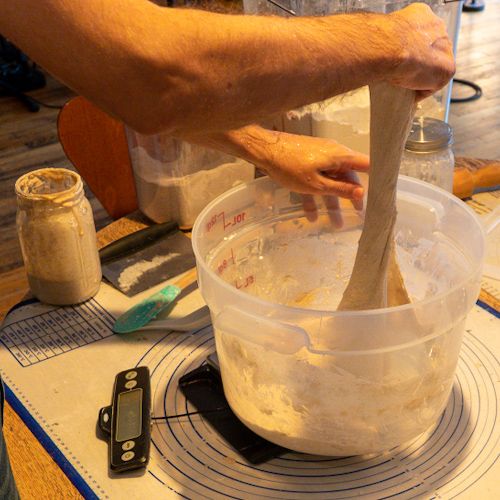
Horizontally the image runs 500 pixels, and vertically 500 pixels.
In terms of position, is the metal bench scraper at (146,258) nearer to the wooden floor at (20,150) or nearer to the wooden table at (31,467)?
the wooden table at (31,467)

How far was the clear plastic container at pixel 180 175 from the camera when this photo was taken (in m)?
1.12

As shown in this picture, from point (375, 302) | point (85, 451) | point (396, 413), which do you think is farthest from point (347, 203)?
point (85, 451)

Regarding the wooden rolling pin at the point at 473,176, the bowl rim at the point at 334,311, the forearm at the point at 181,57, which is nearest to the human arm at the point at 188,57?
the forearm at the point at 181,57

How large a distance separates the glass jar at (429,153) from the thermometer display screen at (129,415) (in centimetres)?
47

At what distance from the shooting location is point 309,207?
0.89 meters

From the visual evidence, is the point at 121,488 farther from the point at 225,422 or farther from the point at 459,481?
the point at 459,481

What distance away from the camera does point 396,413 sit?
26.5 inches

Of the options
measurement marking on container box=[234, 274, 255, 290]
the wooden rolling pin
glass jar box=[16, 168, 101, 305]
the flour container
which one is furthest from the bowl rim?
the wooden rolling pin

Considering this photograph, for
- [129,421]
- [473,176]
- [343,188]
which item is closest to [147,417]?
[129,421]

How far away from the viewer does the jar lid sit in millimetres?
979

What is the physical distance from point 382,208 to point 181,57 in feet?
0.90

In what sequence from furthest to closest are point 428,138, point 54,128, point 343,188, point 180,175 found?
point 54,128 < point 180,175 < point 428,138 < point 343,188

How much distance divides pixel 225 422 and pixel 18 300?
442 millimetres

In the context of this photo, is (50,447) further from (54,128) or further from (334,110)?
(54,128)
